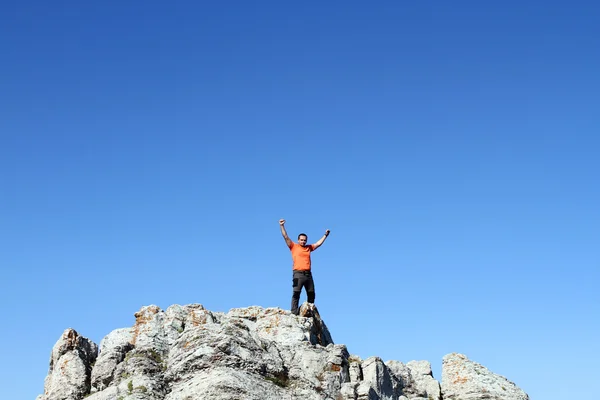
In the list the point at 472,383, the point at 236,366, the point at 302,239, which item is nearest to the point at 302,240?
the point at 302,239

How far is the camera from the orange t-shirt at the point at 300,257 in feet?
111

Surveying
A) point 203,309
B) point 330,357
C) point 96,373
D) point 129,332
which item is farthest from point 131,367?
point 330,357

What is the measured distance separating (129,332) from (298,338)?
791 cm

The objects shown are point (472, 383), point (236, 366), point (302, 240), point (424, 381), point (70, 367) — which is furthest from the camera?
point (302, 240)

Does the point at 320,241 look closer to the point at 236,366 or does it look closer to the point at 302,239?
the point at 302,239

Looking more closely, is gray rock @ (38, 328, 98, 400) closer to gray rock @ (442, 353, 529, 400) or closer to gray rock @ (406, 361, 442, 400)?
gray rock @ (406, 361, 442, 400)

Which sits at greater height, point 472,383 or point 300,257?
point 300,257

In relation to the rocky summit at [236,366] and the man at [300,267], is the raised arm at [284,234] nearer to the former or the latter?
the man at [300,267]

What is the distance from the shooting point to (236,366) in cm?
2552

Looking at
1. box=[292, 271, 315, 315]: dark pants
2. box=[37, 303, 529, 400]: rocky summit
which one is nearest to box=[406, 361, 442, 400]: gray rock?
box=[37, 303, 529, 400]: rocky summit

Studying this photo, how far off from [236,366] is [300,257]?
9400mm

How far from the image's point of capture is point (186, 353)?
2619 centimetres

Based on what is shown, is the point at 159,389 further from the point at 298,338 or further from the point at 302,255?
the point at 302,255

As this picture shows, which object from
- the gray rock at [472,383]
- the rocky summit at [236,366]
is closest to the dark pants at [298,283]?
the rocky summit at [236,366]
